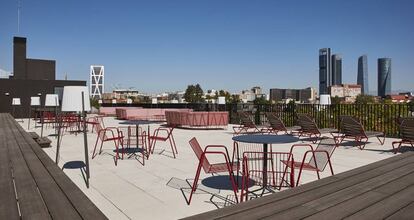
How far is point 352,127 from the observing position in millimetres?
9117

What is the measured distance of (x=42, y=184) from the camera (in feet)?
11.2

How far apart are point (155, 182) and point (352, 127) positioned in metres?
6.12

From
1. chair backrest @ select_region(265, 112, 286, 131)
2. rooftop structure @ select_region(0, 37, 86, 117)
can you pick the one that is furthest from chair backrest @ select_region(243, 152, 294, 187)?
rooftop structure @ select_region(0, 37, 86, 117)

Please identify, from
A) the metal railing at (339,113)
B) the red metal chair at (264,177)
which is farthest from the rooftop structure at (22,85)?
the red metal chair at (264,177)

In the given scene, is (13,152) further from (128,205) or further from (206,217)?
(206,217)

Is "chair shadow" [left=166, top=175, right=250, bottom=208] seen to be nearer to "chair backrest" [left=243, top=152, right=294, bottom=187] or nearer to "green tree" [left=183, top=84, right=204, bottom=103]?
"chair backrest" [left=243, top=152, right=294, bottom=187]

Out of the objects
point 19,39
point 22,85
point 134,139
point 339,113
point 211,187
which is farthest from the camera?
point 19,39

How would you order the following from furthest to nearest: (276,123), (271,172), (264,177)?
1. (276,123)
2. (271,172)
3. (264,177)

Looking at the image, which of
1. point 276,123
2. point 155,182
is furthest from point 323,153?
point 276,123

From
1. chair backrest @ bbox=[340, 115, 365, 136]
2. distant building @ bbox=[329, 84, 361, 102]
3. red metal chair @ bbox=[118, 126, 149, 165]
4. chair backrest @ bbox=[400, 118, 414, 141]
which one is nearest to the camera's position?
red metal chair @ bbox=[118, 126, 149, 165]

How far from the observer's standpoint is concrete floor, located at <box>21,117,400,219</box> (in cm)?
404

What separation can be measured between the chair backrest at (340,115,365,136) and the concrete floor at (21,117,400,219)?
0.47 meters

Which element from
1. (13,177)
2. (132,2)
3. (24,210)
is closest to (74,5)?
(132,2)

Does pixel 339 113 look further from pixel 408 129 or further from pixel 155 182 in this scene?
pixel 155 182
